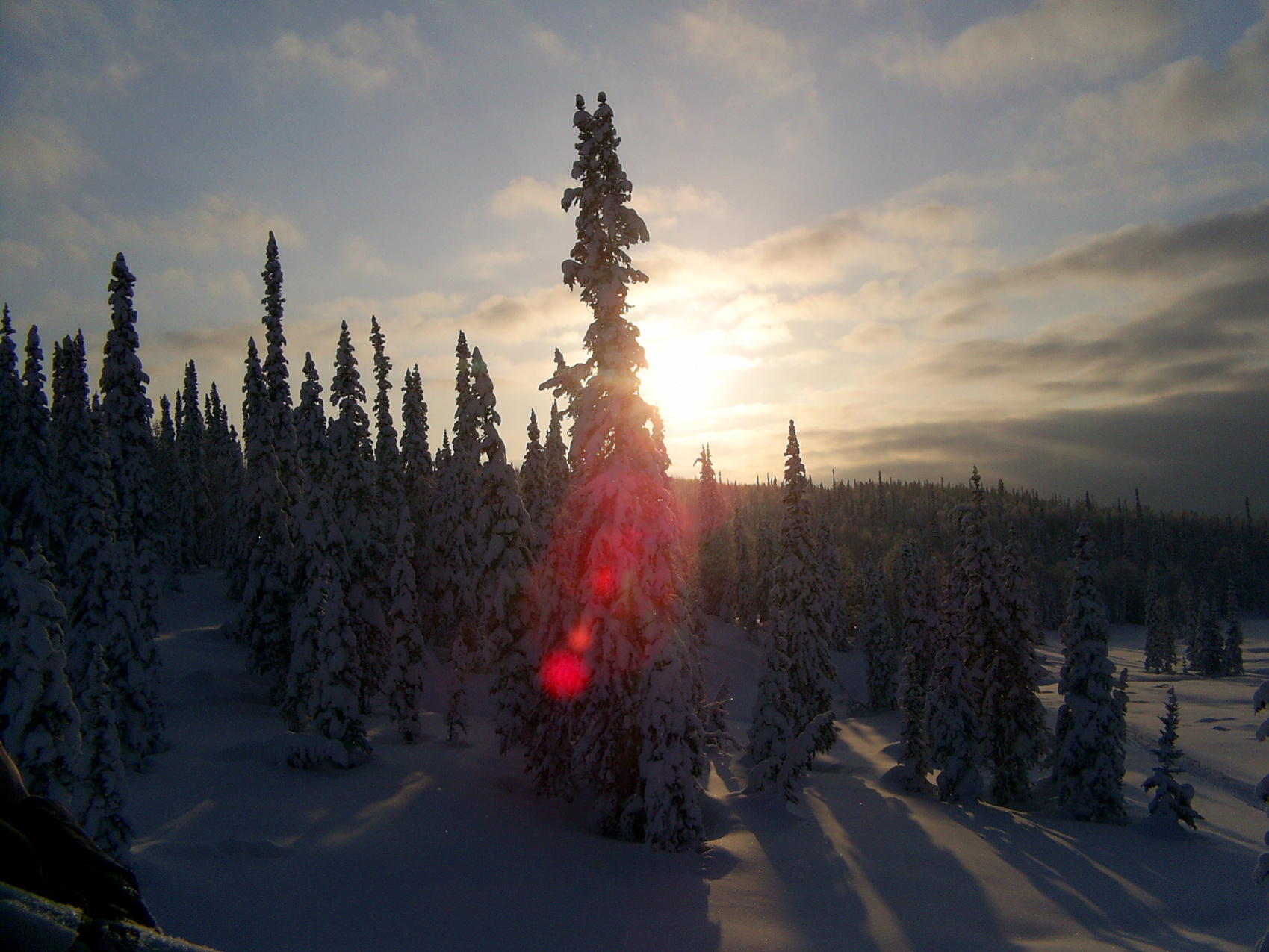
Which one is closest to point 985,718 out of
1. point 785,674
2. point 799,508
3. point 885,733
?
point 785,674

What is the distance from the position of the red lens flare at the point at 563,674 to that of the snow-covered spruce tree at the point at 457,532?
617 cm

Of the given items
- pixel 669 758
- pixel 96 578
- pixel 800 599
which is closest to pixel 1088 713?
pixel 800 599

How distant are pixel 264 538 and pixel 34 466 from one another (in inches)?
717

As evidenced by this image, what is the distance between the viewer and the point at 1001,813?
32.8 m

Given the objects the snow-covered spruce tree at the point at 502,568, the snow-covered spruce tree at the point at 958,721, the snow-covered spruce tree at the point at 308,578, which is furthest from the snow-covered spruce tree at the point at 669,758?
the snow-covered spruce tree at the point at 958,721

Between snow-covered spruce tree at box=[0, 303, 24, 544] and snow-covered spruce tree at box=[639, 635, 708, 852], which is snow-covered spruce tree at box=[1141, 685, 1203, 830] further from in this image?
snow-covered spruce tree at box=[0, 303, 24, 544]

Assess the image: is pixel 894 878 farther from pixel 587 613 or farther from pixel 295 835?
pixel 295 835

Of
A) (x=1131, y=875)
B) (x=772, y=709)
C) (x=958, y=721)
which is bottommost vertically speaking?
(x=1131, y=875)

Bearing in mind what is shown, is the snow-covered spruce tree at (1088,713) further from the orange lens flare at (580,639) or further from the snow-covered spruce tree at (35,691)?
the snow-covered spruce tree at (35,691)

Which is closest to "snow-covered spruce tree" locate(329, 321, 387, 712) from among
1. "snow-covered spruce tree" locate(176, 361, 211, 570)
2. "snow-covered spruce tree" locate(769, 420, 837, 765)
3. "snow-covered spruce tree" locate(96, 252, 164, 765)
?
"snow-covered spruce tree" locate(96, 252, 164, 765)

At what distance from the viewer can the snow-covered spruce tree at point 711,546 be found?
90500 millimetres

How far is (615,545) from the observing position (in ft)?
62.5

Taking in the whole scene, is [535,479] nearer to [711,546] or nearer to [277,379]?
[277,379]

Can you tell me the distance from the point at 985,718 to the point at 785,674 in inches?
461
